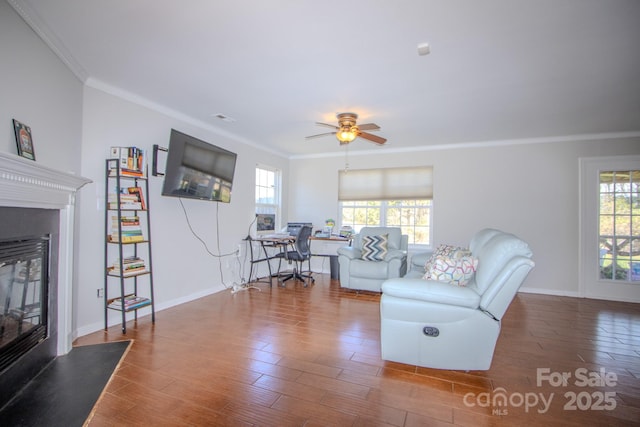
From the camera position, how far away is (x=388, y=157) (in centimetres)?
582

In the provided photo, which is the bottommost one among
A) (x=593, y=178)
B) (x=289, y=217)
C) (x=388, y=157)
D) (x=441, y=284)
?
(x=441, y=284)

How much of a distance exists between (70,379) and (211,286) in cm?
240

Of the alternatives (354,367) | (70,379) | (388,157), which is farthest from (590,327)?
(70,379)

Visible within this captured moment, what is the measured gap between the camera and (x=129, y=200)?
315 cm

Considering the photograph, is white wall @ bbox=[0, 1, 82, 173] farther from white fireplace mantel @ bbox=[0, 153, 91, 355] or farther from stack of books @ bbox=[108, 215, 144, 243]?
stack of books @ bbox=[108, 215, 144, 243]

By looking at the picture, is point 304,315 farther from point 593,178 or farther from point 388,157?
point 593,178

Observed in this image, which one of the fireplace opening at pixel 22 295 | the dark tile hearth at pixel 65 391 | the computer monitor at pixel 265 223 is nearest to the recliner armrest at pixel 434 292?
the dark tile hearth at pixel 65 391

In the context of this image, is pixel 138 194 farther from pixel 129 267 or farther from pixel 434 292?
pixel 434 292

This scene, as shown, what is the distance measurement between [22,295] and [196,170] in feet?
7.05

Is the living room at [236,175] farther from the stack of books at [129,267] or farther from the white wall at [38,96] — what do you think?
the stack of books at [129,267]

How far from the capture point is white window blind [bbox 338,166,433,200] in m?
5.55

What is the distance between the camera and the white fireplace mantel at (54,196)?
5.66ft

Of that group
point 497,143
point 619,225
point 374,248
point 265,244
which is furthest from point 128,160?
point 619,225

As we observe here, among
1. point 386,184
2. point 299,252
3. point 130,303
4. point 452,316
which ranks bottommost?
point 130,303
